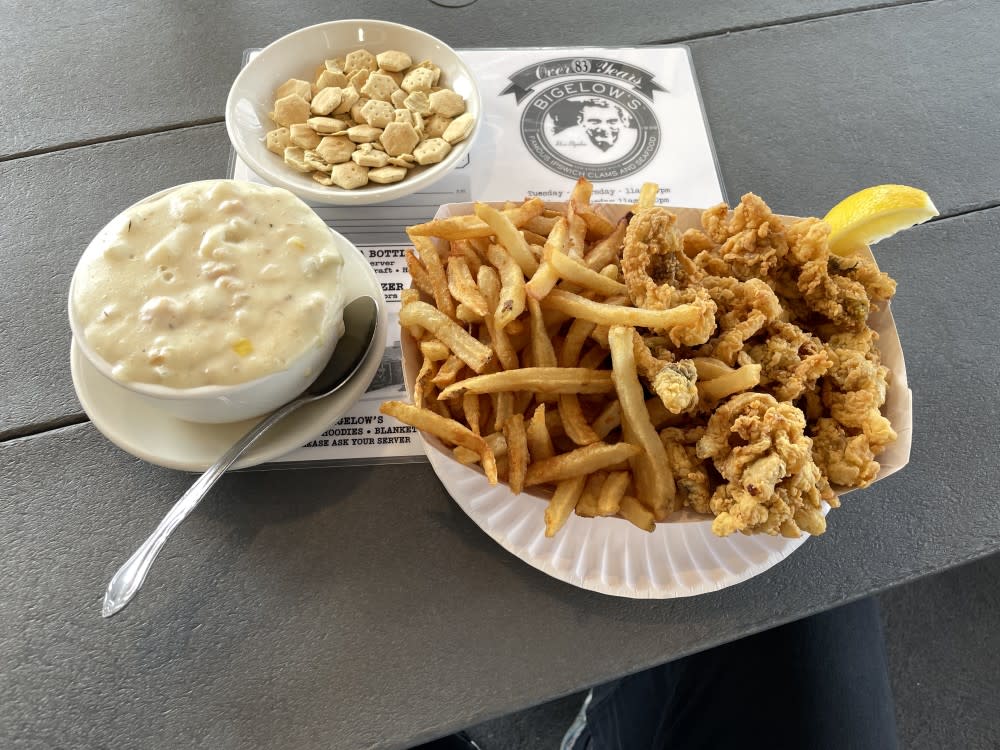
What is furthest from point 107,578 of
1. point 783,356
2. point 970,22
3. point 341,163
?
point 970,22

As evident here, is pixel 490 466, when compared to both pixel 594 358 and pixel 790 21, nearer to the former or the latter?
pixel 594 358

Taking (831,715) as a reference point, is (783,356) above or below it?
above

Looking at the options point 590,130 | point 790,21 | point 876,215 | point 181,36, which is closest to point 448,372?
point 876,215

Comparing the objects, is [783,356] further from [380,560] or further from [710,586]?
[380,560]

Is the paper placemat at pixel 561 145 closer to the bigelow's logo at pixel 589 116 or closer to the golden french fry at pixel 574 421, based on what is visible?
the bigelow's logo at pixel 589 116

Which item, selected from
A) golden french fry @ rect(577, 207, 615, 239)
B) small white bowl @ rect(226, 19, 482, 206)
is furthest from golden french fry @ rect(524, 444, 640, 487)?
small white bowl @ rect(226, 19, 482, 206)

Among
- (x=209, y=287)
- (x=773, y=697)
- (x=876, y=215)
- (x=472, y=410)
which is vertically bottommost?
(x=773, y=697)
